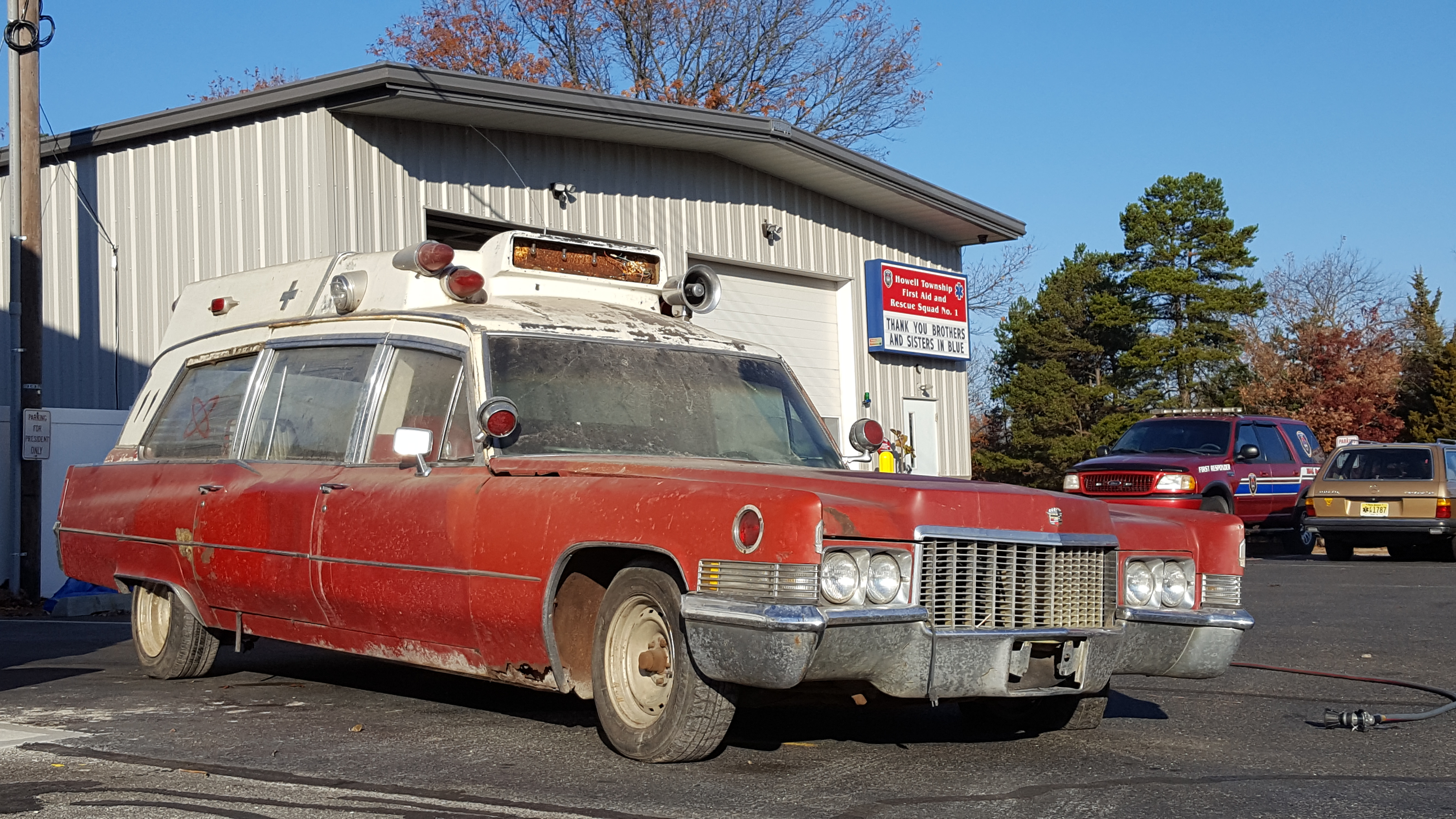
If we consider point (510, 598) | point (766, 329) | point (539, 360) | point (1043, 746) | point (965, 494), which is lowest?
point (1043, 746)

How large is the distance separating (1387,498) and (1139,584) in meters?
15.6

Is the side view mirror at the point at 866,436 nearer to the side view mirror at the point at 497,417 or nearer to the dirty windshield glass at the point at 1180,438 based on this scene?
the side view mirror at the point at 497,417

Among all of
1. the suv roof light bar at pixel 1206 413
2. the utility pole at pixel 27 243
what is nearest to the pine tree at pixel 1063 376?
the suv roof light bar at pixel 1206 413

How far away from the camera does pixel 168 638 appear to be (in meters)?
8.21

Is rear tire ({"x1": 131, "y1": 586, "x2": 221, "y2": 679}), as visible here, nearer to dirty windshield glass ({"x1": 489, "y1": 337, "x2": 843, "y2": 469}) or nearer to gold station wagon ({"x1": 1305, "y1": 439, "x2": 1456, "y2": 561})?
dirty windshield glass ({"x1": 489, "y1": 337, "x2": 843, "y2": 469})

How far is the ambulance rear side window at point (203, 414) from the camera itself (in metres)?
8.07

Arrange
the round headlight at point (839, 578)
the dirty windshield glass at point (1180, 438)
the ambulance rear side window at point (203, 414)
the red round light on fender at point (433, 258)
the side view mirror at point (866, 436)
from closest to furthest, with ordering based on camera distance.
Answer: the round headlight at point (839, 578)
the red round light on fender at point (433, 258)
the side view mirror at point (866, 436)
the ambulance rear side window at point (203, 414)
the dirty windshield glass at point (1180, 438)

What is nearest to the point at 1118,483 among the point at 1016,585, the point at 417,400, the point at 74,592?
the point at 74,592

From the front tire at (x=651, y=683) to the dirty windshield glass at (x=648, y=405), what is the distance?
0.97 m

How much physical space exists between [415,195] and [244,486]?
9.77m

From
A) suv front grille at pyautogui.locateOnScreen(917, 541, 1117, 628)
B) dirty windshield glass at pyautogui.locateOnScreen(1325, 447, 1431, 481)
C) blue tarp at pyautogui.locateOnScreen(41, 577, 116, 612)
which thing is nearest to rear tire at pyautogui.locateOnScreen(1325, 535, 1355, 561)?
dirty windshield glass at pyautogui.locateOnScreen(1325, 447, 1431, 481)

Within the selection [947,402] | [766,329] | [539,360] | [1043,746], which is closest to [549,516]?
[539,360]

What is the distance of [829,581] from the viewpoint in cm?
509

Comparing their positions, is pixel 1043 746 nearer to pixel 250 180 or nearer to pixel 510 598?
pixel 510 598
